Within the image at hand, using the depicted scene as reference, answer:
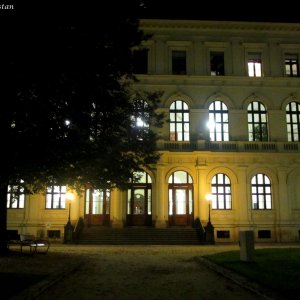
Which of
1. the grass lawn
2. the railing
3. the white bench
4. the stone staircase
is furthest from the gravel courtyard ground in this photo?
the railing

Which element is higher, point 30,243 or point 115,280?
point 30,243

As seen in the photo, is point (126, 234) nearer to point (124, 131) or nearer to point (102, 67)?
point (124, 131)

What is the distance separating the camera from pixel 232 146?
94.8ft

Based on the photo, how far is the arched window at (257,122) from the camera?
96.8ft

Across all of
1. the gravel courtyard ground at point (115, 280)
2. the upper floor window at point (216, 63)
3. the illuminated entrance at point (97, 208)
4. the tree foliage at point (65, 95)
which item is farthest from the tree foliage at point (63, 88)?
the upper floor window at point (216, 63)

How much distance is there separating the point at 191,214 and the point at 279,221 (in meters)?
5.89

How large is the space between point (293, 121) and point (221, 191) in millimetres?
7248

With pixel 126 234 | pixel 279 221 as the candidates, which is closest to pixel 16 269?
pixel 126 234

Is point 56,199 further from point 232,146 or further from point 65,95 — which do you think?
point 65,95

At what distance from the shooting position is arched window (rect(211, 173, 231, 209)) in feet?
93.3

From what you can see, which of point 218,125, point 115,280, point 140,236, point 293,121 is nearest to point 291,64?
point 293,121

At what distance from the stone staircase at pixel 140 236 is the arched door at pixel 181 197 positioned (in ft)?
4.26

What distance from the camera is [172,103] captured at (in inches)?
1161

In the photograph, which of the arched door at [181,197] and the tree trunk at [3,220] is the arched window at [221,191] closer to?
the arched door at [181,197]
